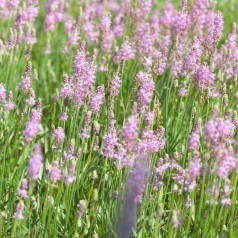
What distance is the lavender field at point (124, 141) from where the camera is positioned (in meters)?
3.38

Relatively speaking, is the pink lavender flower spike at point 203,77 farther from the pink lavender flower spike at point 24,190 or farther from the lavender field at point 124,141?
the pink lavender flower spike at point 24,190

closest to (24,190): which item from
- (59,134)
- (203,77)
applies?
(59,134)

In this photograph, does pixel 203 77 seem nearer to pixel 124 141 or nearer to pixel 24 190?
pixel 124 141

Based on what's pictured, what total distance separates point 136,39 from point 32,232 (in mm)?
2993

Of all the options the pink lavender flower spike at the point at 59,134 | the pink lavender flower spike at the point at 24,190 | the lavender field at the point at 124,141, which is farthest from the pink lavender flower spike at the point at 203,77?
the pink lavender flower spike at the point at 24,190

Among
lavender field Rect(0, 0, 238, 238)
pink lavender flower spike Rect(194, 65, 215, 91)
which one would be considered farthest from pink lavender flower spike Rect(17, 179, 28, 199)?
pink lavender flower spike Rect(194, 65, 215, 91)

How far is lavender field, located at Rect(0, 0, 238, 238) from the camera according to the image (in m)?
3.38

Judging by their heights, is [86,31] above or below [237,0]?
below

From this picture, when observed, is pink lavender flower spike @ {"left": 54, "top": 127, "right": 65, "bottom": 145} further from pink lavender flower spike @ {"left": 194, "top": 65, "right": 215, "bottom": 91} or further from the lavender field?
pink lavender flower spike @ {"left": 194, "top": 65, "right": 215, "bottom": 91}

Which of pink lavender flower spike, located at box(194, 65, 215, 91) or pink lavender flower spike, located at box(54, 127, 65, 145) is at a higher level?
pink lavender flower spike, located at box(194, 65, 215, 91)

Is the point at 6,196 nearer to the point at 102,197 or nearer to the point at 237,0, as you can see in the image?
the point at 102,197

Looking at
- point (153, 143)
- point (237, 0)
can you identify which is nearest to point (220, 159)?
point (153, 143)

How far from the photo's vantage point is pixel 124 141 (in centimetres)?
362

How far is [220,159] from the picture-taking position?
3.30 metres
